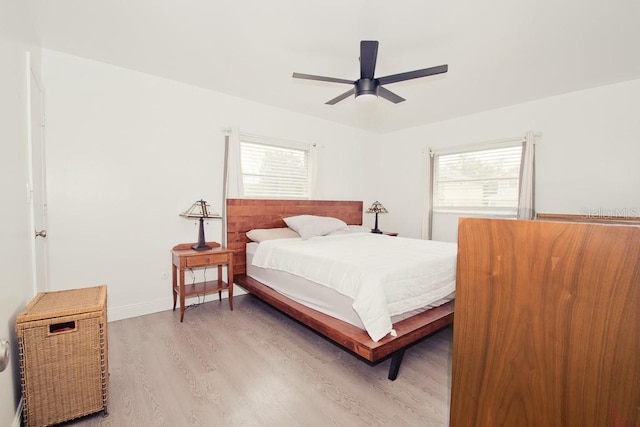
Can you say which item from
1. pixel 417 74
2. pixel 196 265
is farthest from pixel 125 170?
pixel 417 74

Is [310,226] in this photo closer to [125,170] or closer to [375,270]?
[375,270]

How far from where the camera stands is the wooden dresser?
1.86 feet

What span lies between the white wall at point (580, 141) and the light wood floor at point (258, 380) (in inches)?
89.5

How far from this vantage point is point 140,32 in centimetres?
233

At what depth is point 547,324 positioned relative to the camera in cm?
65

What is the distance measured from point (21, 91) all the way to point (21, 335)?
1.43 meters

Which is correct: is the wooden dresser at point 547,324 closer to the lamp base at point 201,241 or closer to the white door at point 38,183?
the white door at point 38,183

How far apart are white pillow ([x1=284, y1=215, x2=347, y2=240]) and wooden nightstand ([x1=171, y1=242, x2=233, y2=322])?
0.84 metres

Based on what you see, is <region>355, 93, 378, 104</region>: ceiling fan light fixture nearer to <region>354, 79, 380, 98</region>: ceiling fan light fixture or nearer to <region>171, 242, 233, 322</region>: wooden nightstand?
<region>354, 79, 380, 98</region>: ceiling fan light fixture

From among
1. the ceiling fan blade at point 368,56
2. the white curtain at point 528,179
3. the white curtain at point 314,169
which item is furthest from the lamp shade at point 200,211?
the white curtain at point 528,179

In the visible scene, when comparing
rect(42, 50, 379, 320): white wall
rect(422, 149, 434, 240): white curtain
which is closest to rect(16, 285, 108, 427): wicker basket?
rect(42, 50, 379, 320): white wall

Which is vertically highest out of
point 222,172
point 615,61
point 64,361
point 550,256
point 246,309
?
point 615,61

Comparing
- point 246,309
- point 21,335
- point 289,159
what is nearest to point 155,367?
point 21,335

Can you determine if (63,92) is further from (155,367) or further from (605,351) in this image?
(605,351)
